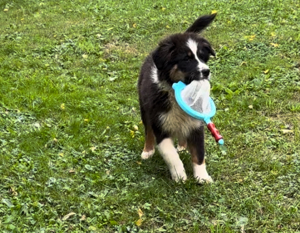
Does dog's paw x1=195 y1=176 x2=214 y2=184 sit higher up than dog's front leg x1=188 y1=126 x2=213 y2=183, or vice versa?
dog's front leg x1=188 y1=126 x2=213 y2=183

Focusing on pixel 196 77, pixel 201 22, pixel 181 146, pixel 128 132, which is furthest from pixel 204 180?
pixel 201 22

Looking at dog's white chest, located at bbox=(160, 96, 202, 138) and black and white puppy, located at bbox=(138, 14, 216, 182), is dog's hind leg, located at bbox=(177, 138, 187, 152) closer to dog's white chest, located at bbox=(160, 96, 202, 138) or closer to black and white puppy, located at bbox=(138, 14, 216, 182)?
black and white puppy, located at bbox=(138, 14, 216, 182)

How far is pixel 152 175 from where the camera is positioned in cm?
476

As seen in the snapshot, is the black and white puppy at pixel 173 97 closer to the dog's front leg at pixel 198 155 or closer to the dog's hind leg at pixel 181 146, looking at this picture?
the dog's front leg at pixel 198 155

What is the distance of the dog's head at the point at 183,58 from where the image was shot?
14.0ft

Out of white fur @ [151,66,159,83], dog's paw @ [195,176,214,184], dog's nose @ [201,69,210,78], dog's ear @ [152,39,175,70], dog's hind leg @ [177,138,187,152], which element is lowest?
dog's hind leg @ [177,138,187,152]

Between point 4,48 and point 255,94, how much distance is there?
4.65 meters

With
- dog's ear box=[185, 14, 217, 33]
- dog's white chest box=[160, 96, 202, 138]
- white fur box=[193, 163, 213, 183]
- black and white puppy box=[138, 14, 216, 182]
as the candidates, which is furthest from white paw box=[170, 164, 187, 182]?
dog's ear box=[185, 14, 217, 33]

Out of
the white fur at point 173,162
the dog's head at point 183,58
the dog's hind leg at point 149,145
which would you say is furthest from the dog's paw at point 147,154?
the dog's head at point 183,58

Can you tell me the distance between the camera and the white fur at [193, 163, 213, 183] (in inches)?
179

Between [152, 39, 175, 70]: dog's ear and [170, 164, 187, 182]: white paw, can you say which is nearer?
[152, 39, 175, 70]: dog's ear

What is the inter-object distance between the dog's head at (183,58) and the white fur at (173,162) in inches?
25.3

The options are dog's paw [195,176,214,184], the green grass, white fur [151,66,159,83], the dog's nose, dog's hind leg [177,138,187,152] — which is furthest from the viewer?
dog's hind leg [177,138,187,152]

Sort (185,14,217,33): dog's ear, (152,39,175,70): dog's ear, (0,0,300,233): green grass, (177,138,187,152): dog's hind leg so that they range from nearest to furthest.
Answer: (0,0,300,233): green grass
(152,39,175,70): dog's ear
(185,14,217,33): dog's ear
(177,138,187,152): dog's hind leg
